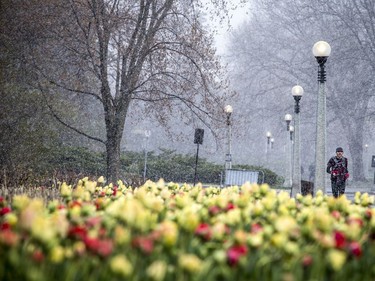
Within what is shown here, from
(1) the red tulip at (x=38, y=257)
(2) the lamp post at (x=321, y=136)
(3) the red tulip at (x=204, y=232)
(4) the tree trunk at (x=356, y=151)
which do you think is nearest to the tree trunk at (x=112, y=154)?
(2) the lamp post at (x=321, y=136)

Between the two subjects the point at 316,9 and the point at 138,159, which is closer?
the point at 138,159

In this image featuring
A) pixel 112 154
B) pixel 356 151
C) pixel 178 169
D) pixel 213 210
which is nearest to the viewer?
pixel 213 210

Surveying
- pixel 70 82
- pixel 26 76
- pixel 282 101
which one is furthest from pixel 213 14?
pixel 282 101

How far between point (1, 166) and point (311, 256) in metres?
16.2

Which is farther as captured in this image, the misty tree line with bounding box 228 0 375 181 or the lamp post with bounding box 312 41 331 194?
the misty tree line with bounding box 228 0 375 181

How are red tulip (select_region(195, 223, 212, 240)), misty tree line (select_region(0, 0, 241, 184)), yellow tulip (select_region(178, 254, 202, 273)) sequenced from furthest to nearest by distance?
1. misty tree line (select_region(0, 0, 241, 184))
2. red tulip (select_region(195, 223, 212, 240))
3. yellow tulip (select_region(178, 254, 202, 273))

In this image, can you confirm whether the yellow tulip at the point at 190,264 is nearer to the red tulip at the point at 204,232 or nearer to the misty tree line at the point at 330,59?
the red tulip at the point at 204,232

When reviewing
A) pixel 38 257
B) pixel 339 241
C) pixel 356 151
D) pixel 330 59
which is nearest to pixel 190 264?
pixel 38 257

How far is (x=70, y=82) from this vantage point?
18359mm

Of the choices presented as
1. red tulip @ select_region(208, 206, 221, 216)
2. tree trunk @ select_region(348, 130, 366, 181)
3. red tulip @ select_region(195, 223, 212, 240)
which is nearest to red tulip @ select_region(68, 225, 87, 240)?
red tulip @ select_region(195, 223, 212, 240)

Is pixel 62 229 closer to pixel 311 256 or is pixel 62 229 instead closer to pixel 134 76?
pixel 311 256

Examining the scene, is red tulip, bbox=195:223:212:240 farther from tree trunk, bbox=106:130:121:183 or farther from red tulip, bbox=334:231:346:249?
tree trunk, bbox=106:130:121:183

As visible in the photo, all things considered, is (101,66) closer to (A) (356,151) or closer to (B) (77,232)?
(B) (77,232)

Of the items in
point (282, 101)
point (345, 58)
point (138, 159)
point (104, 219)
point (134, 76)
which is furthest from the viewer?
point (282, 101)
